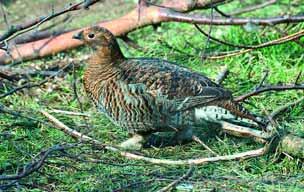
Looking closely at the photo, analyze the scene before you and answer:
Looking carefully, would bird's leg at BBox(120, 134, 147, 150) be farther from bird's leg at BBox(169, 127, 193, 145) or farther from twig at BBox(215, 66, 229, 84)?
twig at BBox(215, 66, 229, 84)

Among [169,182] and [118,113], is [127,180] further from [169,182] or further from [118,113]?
[118,113]

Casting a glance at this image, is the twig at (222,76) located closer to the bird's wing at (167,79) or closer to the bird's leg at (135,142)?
the bird's wing at (167,79)

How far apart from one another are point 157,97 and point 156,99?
1 centimetres

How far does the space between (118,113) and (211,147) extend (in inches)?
25.1

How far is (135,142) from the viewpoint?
5051mm

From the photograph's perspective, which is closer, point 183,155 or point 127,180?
point 127,180

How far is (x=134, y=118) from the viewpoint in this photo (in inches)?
193

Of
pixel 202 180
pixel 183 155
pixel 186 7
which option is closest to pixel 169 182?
pixel 202 180

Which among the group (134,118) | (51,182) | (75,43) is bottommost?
(51,182)

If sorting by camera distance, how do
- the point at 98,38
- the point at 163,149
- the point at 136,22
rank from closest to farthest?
the point at 163,149 < the point at 98,38 < the point at 136,22

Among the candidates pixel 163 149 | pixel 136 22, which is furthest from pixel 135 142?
pixel 136 22

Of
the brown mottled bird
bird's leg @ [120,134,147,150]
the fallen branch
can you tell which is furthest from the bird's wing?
the fallen branch

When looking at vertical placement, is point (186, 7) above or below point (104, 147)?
above

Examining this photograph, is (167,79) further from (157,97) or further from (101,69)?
(101,69)
